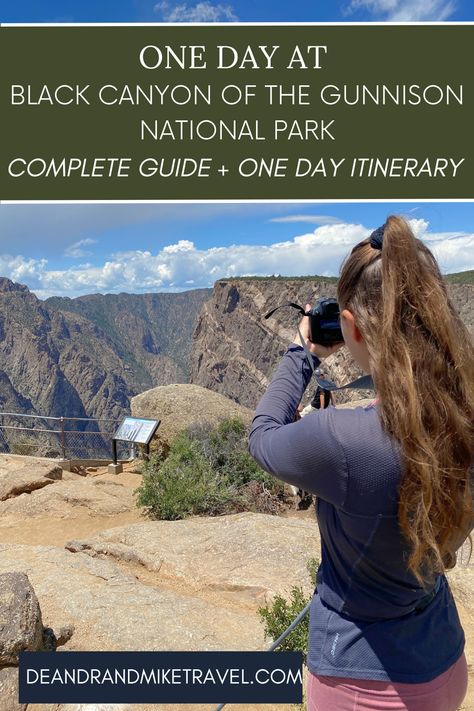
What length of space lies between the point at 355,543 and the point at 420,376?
40cm

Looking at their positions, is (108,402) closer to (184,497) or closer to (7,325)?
(7,325)

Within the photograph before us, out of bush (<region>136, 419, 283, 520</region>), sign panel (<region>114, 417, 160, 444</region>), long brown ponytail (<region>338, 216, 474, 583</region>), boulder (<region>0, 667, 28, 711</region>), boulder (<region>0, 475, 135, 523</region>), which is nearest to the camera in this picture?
long brown ponytail (<region>338, 216, 474, 583</region>)

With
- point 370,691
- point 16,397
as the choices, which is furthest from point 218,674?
point 16,397

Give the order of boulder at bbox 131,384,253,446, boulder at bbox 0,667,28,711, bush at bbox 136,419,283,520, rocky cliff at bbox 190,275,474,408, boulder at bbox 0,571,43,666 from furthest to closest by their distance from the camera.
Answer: rocky cliff at bbox 190,275,474,408, boulder at bbox 131,384,253,446, bush at bbox 136,419,283,520, boulder at bbox 0,571,43,666, boulder at bbox 0,667,28,711

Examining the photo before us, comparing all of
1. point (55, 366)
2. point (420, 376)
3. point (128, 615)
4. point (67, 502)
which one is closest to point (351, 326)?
point (420, 376)

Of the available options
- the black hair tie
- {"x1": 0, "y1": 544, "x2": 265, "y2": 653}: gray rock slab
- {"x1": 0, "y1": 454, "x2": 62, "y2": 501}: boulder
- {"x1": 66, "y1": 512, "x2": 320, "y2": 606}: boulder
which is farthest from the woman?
{"x1": 0, "y1": 454, "x2": 62, "y2": 501}: boulder

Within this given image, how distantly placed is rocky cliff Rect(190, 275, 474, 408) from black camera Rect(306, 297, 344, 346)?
75830mm

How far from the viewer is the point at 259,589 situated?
5152 mm

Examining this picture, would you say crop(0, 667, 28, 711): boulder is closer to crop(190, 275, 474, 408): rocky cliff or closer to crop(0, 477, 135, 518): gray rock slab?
crop(0, 477, 135, 518): gray rock slab

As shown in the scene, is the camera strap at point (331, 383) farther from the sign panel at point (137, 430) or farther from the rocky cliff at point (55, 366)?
the rocky cliff at point (55, 366)

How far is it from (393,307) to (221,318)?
9347 cm

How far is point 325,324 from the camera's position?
1.52m

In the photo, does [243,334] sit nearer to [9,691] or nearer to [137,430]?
[137,430]

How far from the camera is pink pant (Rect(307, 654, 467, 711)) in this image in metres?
1.36
